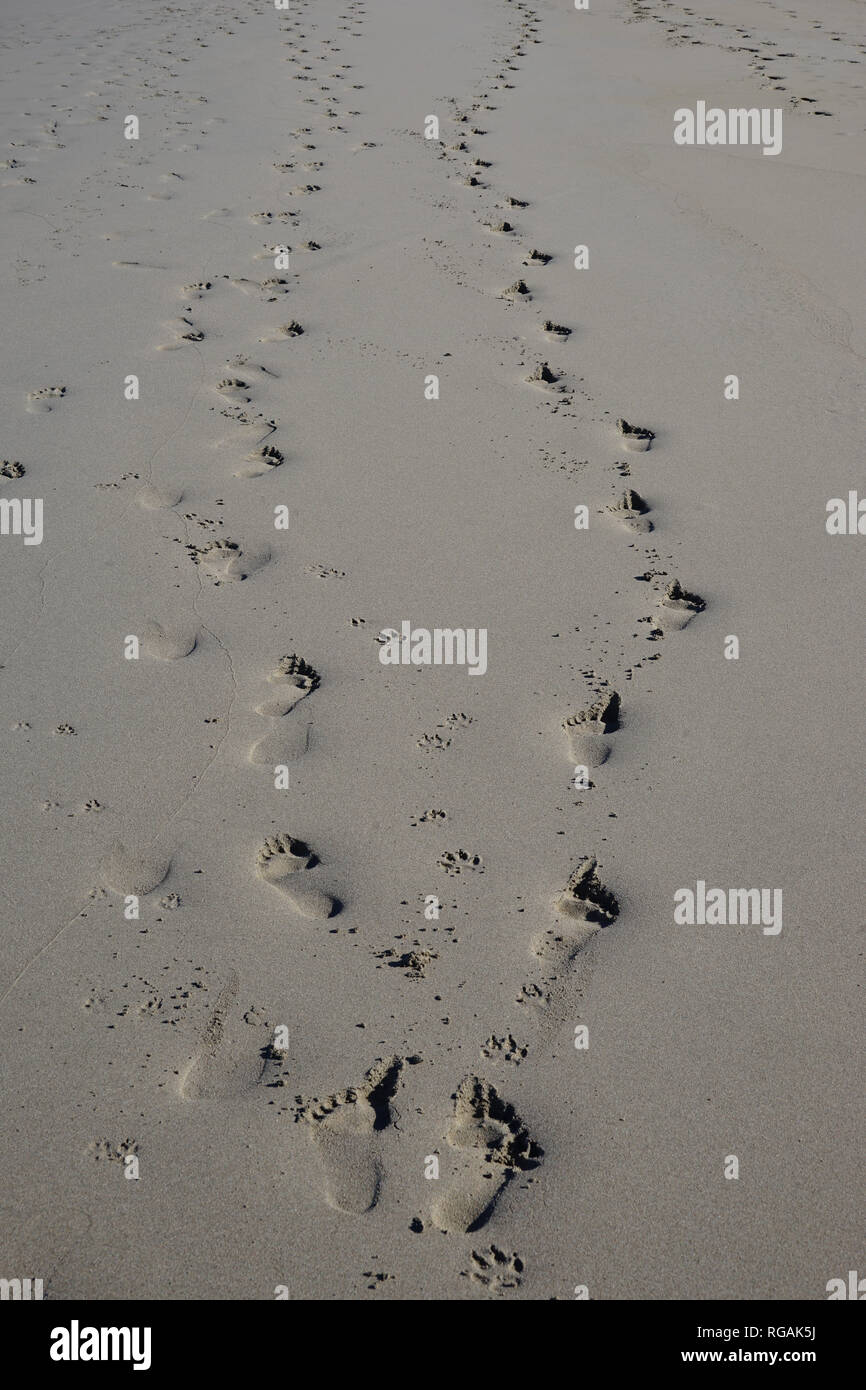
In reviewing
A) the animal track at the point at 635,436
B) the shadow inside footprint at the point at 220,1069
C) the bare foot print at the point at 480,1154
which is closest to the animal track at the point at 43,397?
the animal track at the point at 635,436

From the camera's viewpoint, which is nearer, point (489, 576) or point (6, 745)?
point (6, 745)

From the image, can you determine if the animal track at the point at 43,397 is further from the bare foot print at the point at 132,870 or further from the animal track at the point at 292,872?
the animal track at the point at 292,872

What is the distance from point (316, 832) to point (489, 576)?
3.76 ft

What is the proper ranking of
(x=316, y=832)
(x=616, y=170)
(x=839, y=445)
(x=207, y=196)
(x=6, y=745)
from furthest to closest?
(x=616, y=170), (x=207, y=196), (x=839, y=445), (x=6, y=745), (x=316, y=832)

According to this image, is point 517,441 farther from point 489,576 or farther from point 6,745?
point 6,745

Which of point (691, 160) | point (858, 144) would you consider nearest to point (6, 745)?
point (691, 160)

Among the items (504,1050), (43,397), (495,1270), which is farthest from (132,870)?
(43,397)

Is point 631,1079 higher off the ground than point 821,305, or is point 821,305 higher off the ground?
point 821,305

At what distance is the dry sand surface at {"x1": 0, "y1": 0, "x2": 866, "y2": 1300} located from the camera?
1.73 metres

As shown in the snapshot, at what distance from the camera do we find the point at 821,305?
4742mm

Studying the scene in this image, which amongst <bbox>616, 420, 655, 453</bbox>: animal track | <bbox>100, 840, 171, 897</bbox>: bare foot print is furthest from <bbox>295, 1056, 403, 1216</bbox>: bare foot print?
<bbox>616, 420, 655, 453</bbox>: animal track

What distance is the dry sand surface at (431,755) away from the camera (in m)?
1.73

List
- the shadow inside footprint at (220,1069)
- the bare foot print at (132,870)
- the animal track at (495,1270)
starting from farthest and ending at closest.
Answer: the bare foot print at (132,870) → the shadow inside footprint at (220,1069) → the animal track at (495,1270)

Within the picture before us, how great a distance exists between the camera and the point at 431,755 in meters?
2.53
